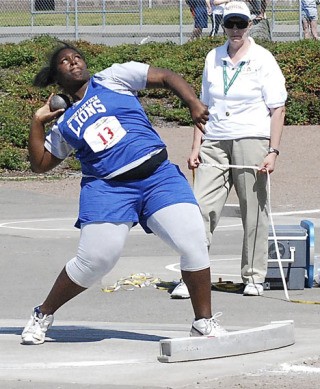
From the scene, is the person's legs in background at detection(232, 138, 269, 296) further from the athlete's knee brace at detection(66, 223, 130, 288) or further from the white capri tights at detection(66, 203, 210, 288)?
the athlete's knee brace at detection(66, 223, 130, 288)

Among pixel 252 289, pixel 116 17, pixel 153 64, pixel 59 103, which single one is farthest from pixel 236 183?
pixel 116 17

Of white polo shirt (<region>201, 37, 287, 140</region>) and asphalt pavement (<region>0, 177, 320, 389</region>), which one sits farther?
white polo shirt (<region>201, 37, 287, 140</region>)

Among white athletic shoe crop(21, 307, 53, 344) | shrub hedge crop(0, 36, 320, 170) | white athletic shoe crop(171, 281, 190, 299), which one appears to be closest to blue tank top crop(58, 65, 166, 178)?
white athletic shoe crop(21, 307, 53, 344)

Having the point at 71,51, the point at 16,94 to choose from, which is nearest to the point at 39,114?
the point at 71,51

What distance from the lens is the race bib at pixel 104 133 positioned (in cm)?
670

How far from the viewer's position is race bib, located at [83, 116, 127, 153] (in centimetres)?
670

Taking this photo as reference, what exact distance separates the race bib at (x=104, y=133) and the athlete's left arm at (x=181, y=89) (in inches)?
11.7

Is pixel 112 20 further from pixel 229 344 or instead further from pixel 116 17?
pixel 229 344

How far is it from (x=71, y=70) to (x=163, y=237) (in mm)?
1101

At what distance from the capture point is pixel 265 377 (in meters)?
6.23

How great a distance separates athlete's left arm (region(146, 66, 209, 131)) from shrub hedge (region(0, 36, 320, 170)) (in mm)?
10384

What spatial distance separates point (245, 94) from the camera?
28.0ft

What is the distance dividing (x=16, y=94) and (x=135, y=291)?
1197cm

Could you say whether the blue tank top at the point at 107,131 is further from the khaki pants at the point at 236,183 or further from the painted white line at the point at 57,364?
the khaki pants at the point at 236,183
